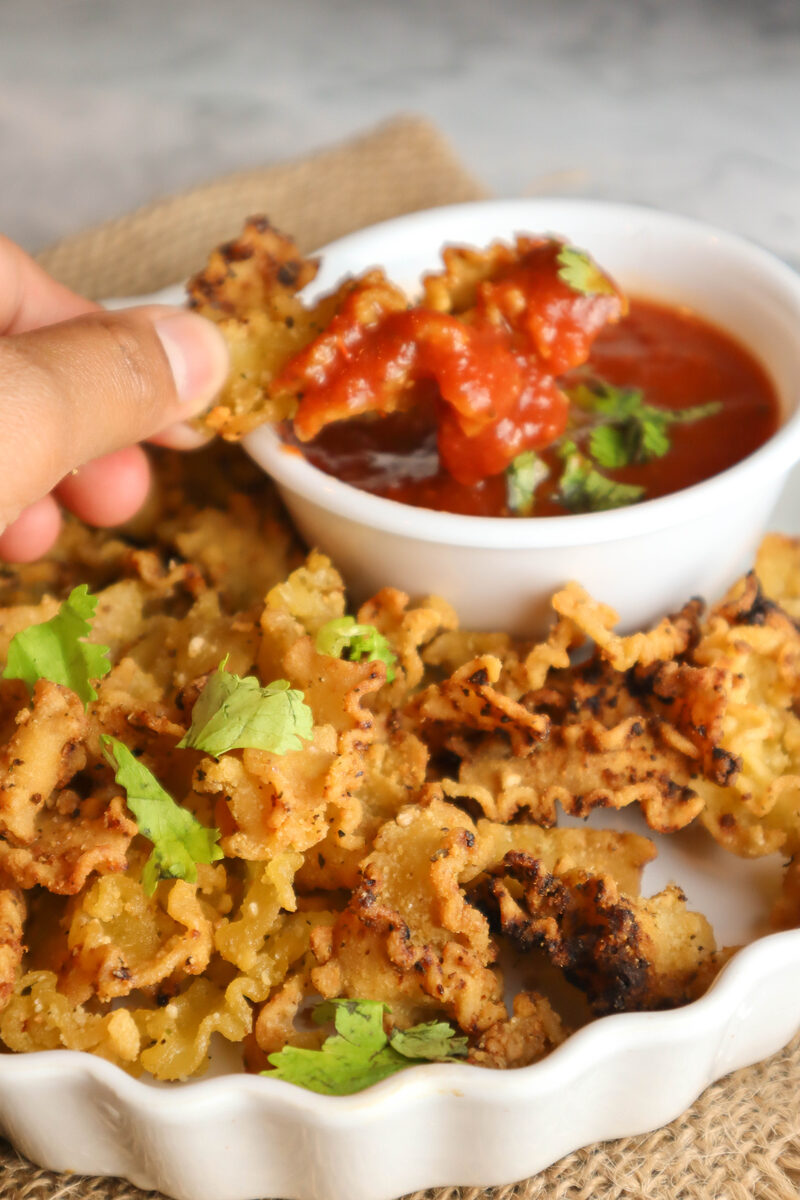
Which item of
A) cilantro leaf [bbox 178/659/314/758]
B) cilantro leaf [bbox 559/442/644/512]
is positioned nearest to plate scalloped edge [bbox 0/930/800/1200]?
cilantro leaf [bbox 178/659/314/758]

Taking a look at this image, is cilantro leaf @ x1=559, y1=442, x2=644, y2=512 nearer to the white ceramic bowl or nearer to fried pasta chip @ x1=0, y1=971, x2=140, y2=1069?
the white ceramic bowl

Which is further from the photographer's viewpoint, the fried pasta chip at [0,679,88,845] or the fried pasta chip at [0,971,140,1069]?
the fried pasta chip at [0,679,88,845]

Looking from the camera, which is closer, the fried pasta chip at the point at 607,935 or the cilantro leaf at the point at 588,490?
the fried pasta chip at the point at 607,935

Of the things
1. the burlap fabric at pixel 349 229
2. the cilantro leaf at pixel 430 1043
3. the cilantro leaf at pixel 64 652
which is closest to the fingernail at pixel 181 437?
the cilantro leaf at pixel 64 652

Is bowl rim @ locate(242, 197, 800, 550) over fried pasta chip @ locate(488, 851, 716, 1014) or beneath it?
over

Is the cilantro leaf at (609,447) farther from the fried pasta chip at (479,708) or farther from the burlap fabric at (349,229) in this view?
the burlap fabric at (349,229)

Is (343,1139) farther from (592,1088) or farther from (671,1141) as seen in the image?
(671,1141)
